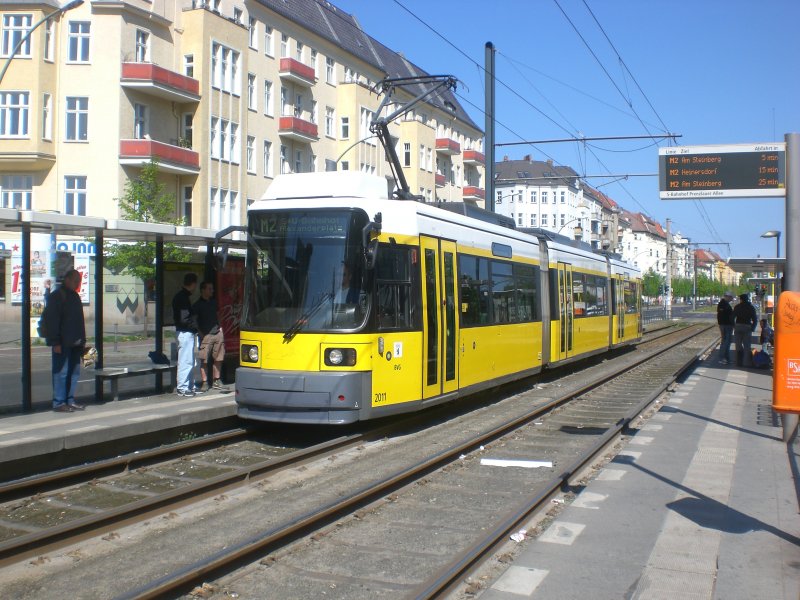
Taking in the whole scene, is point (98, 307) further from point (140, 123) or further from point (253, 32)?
point (253, 32)

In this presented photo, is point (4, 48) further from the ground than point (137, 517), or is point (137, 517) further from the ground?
point (4, 48)

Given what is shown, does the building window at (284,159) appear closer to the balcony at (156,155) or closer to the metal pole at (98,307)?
the balcony at (156,155)

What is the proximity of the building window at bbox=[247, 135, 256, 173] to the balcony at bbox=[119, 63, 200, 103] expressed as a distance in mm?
5727

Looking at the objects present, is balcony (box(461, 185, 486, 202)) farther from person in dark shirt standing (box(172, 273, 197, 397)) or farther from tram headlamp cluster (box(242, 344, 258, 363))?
tram headlamp cluster (box(242, 344, 258, 363))

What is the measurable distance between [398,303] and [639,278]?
73.7 feet

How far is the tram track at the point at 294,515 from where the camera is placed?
537 centimetres

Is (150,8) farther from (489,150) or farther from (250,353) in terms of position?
(250,353)

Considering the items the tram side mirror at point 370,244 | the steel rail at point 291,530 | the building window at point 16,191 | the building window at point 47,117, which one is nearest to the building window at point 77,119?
the building window at point 47,117

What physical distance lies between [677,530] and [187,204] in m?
35.1

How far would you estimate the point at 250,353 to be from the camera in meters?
10.6

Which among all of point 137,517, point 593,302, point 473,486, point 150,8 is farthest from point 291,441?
point 150,8

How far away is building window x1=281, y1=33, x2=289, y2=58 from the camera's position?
1781 inches

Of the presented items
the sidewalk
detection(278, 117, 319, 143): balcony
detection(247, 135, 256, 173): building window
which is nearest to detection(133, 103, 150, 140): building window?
detection(247, 135, 256, 173): building window

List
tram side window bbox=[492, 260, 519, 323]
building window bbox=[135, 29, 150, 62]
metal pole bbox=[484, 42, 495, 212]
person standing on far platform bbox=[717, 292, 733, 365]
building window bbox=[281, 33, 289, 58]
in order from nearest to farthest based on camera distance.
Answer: tram side window bbox=[492, 260, 519, 323]
metal pole bbox=[484, 42, 495, 212]
person standing on far platform bbox=[717, 292, 733, 365]
building window bbox=[135, 29, 150, 62]
building window bbox=[281, 33, 289, 58]
